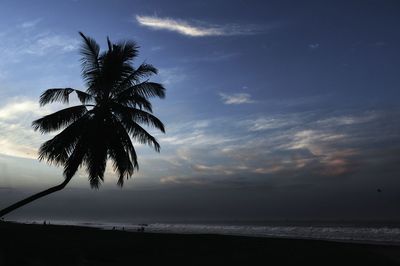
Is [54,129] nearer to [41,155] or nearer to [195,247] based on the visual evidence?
[41,155]

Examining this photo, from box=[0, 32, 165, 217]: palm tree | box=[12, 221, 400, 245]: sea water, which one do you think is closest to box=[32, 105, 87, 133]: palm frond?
box=[0, 32, 165, 217]: palm tree

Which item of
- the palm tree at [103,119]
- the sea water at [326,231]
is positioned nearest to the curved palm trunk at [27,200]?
the palm tree at [103,119]

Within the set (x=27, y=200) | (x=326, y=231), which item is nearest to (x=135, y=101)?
(x=27, y=200)

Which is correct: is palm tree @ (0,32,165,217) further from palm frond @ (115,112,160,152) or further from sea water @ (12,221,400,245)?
sea water @ (12,221,400,245)

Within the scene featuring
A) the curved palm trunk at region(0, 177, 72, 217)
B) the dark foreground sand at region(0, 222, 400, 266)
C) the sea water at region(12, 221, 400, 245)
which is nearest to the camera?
the dark foreground sand at region(0, 222, 400, 266)

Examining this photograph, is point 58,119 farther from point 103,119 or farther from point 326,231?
point 326,231

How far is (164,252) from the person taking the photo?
1419 centimetres

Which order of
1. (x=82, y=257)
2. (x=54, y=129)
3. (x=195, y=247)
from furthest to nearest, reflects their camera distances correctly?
(x=54, y=129) → (x=195, y=247) → (x=82, y=257)

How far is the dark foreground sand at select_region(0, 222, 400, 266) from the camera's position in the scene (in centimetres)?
1104

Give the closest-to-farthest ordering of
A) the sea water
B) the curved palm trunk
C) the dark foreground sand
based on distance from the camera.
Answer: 1. the dark foreground sand
2. the curved palm trunk
3. the sea water

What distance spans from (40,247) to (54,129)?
25.5ft

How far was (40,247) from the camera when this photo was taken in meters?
12.0

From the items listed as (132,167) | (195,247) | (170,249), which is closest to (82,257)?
(170,249)

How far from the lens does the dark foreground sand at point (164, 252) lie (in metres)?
11.0
